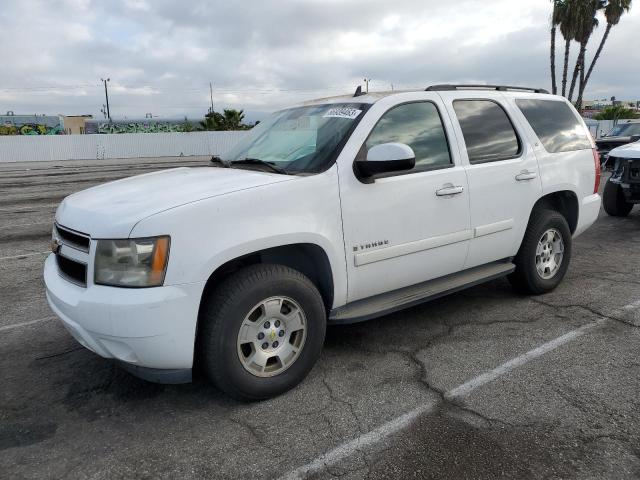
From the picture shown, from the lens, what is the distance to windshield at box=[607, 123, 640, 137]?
17.3m

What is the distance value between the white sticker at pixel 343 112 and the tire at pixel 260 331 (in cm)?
121

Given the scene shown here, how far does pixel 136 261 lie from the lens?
8.98ft

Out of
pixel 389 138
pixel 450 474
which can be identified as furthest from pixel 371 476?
pixel 389 138

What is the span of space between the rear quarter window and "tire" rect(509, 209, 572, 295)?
645mm

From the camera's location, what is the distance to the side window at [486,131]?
4.17 m

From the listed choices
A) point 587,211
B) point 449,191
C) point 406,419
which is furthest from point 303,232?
point 587,211

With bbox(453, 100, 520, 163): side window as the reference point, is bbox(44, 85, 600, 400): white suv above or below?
below

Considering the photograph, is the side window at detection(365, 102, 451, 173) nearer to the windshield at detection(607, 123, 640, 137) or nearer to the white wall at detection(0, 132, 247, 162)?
the windshield at detection(607, 123, 640, 137)

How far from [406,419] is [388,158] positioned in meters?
1.54

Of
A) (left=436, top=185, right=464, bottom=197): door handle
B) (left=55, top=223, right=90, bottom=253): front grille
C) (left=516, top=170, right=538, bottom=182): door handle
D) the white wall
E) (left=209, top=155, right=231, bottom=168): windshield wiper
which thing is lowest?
→ (left=55, top=223, right=90, bottom=253): front grille

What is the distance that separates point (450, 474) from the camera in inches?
99.0

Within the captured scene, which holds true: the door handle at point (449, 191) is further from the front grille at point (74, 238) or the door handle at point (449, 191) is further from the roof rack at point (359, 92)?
the front grille at point (74, 238)

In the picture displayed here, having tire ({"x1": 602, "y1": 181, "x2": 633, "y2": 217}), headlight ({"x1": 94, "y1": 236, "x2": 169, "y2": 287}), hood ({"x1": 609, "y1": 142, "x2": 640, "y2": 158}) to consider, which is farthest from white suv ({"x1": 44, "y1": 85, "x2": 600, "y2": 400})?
tire ({"x1": 602, "y1": 181, "x2": 633, "y2": 217})

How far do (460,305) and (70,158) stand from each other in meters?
33.9
